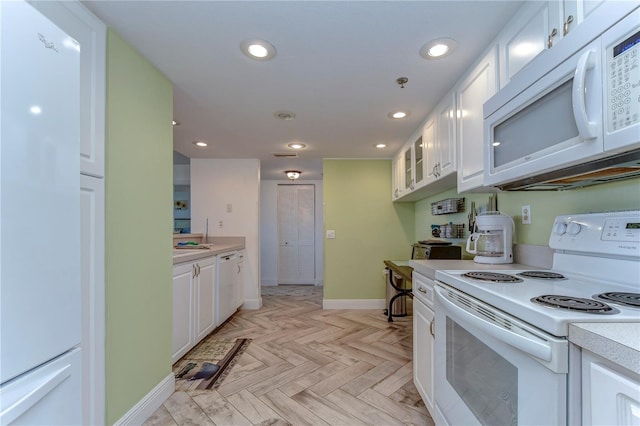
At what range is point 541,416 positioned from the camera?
73 cm

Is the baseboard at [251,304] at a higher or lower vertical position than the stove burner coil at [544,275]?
lower

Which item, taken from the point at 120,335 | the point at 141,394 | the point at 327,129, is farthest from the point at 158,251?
the point at 327,129

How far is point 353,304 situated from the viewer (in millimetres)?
4062

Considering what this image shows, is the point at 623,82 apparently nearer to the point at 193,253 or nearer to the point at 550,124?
the point at 550,124

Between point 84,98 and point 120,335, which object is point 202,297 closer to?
point 120,335

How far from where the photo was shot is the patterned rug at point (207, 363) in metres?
2.10

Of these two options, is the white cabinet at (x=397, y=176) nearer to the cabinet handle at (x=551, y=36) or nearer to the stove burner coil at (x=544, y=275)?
the stove burner coil at (x=544, y=275)

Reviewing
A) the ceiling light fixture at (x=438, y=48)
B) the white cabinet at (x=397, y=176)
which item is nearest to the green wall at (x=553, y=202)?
the ceiling light fixture at (x=438, y=48)

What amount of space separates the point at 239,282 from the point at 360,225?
1.85 m

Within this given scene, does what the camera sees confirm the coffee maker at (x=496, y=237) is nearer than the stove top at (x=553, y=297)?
No

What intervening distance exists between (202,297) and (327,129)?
6.68 ft

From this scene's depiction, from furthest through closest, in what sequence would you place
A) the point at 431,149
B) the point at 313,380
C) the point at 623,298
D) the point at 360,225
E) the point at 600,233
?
the point at 360,225 → the point at 431,149 → the point at 313,380 → the point at 600,233 → the point at 623,298

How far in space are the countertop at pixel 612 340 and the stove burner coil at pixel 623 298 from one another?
17 centimetres

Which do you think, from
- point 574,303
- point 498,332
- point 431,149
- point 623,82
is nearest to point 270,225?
point 431,149
